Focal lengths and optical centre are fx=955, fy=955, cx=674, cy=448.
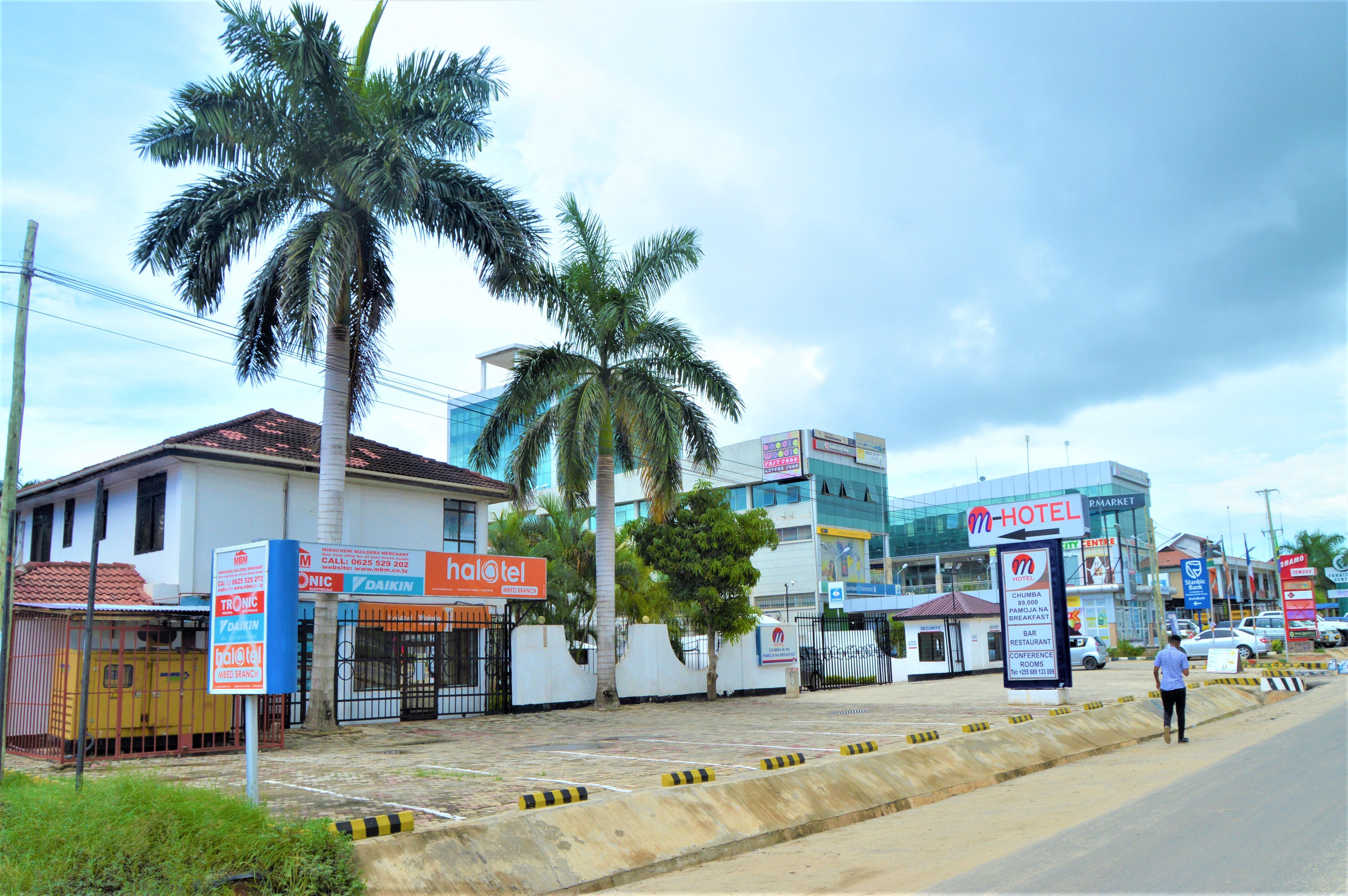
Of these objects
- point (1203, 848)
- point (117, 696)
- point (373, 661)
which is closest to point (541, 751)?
point (117, 696)

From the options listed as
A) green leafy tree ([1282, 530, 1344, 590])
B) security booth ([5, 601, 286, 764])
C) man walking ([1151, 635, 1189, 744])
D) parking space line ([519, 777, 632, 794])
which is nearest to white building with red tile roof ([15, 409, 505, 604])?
security booth ([5, 601, 286, 764])

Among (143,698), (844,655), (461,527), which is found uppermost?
(461,527)

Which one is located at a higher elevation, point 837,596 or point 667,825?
point 837,596

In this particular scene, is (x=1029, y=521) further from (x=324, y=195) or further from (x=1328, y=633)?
(x=1328, y=633)

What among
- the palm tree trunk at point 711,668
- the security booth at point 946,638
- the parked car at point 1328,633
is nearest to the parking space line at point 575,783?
the palm tree trunk at point 711,668

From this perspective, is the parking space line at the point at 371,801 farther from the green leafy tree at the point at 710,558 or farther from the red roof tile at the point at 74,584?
the green leafy tree at the point at 710,558

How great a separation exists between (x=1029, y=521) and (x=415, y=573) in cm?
1351

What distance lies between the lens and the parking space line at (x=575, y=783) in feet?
32.9

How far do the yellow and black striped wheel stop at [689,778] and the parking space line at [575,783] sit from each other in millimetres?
396

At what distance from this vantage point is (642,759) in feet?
43.7

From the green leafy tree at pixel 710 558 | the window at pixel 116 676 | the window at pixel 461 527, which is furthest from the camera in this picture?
the window at pixel 461 527

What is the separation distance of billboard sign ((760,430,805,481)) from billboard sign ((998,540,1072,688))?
47.4 m

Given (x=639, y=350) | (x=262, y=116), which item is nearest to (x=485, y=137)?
(x=262, y=116)

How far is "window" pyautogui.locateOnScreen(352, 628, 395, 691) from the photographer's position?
67.5 feet
